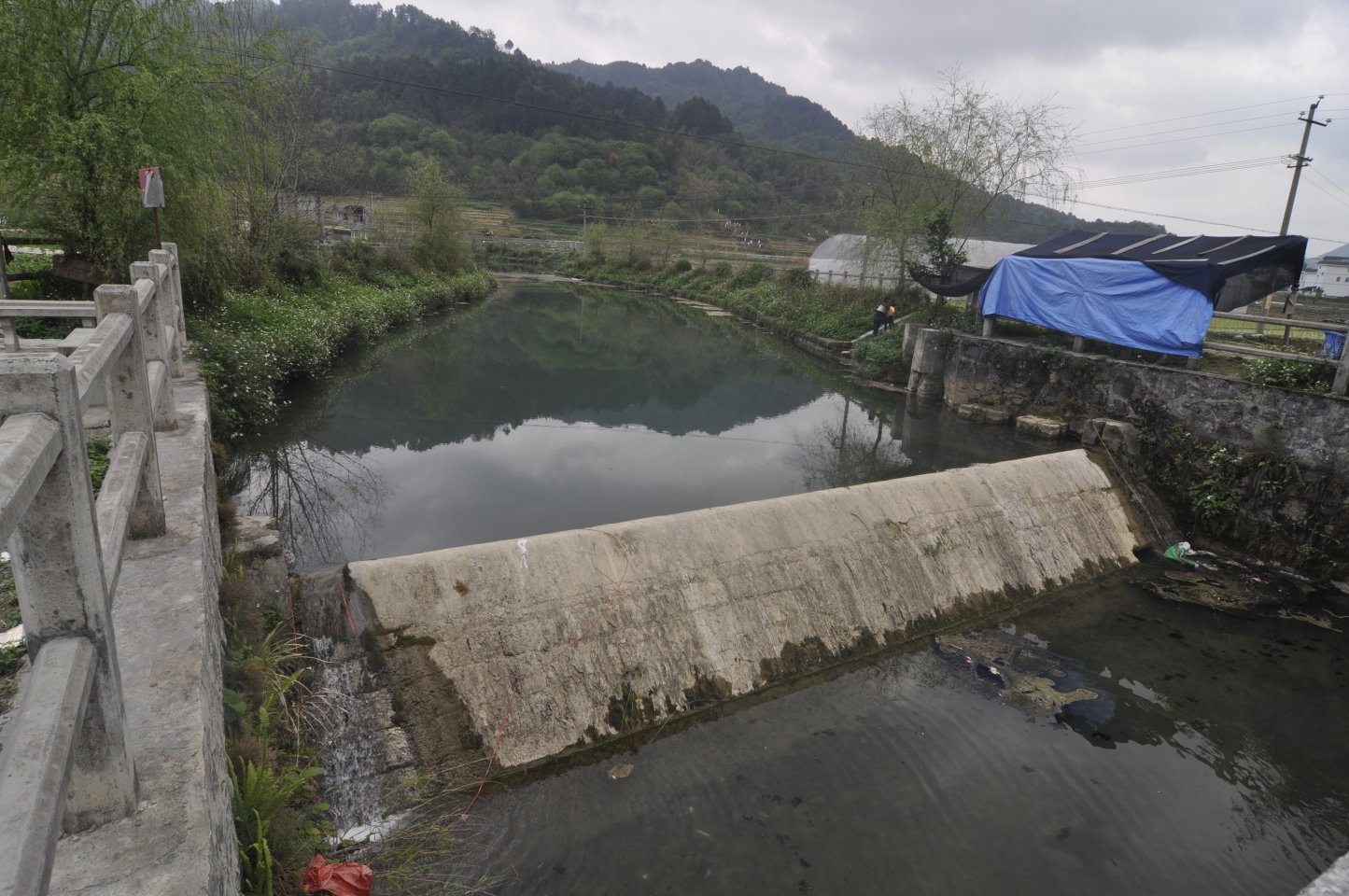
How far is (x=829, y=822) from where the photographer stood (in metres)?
4.39

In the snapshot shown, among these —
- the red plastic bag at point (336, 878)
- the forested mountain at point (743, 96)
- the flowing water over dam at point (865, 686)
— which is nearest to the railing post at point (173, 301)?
the flowing water over dam at point (865, 686)

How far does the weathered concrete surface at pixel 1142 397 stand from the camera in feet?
28.9

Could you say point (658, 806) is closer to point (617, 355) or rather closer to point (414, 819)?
point (414, 819)

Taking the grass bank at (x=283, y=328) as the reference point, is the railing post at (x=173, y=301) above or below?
above

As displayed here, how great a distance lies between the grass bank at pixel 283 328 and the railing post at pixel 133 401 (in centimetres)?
605

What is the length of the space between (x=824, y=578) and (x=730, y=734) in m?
1.74

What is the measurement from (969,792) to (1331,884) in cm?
176

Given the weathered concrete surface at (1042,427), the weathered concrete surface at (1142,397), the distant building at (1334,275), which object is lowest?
the weathered concrete surface at (1042,427)

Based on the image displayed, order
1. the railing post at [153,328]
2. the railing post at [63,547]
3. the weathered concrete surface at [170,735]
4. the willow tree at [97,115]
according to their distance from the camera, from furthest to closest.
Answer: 1. the willow tree at [97,115]
2. the railing post at [153,328]
3. the weathered concrete surface at [170,735]
4. the railing post at [63,547]

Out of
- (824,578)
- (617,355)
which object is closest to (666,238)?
(617,355)

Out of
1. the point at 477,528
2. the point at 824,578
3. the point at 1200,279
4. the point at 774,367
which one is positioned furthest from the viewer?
the point at 774,367

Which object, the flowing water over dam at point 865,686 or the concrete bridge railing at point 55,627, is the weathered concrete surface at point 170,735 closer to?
the concrete bridge railing at point 55,627

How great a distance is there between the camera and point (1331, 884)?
12.7 ft

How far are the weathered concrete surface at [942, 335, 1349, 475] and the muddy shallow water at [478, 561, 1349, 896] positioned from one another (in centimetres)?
363
